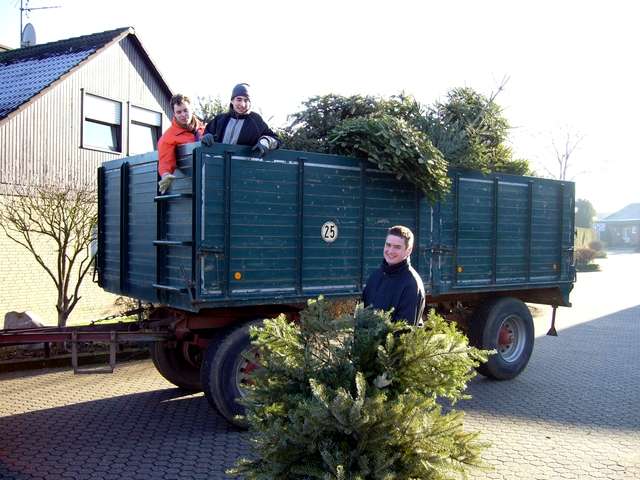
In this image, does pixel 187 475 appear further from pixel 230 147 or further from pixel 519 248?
pixel 519 248

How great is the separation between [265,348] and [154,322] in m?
2.97

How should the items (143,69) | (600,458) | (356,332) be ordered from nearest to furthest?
(356,332), (600,458), (143,69)

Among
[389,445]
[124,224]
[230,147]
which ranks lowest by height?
[389,445]

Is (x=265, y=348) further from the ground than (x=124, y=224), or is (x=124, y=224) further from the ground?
(x=124, y=224)

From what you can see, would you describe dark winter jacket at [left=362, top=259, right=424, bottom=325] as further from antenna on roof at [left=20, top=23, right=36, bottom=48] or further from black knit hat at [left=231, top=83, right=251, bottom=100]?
antenna on roof at [left=20, top=23, right=36, bottom=48]

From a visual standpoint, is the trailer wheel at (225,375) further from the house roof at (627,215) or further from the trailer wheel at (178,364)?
the house roof at (627,215)

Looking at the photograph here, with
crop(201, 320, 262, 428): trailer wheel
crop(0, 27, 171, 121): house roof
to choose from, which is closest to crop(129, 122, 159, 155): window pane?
crop(0, 27, 171, 121): house roof

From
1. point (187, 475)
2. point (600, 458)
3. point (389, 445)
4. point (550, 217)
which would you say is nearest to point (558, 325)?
point (550, 217)

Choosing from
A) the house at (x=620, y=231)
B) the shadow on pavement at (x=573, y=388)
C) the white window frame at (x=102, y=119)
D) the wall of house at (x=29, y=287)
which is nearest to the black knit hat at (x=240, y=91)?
the shadow on pavement at (x=573, y=388)

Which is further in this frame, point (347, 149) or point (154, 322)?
point (347, 149)

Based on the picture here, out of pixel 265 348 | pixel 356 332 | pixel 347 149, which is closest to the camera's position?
pixel 356 332

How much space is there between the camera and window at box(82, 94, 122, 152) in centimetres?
1495

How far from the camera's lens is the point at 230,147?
5797mm

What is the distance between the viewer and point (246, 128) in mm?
6172
